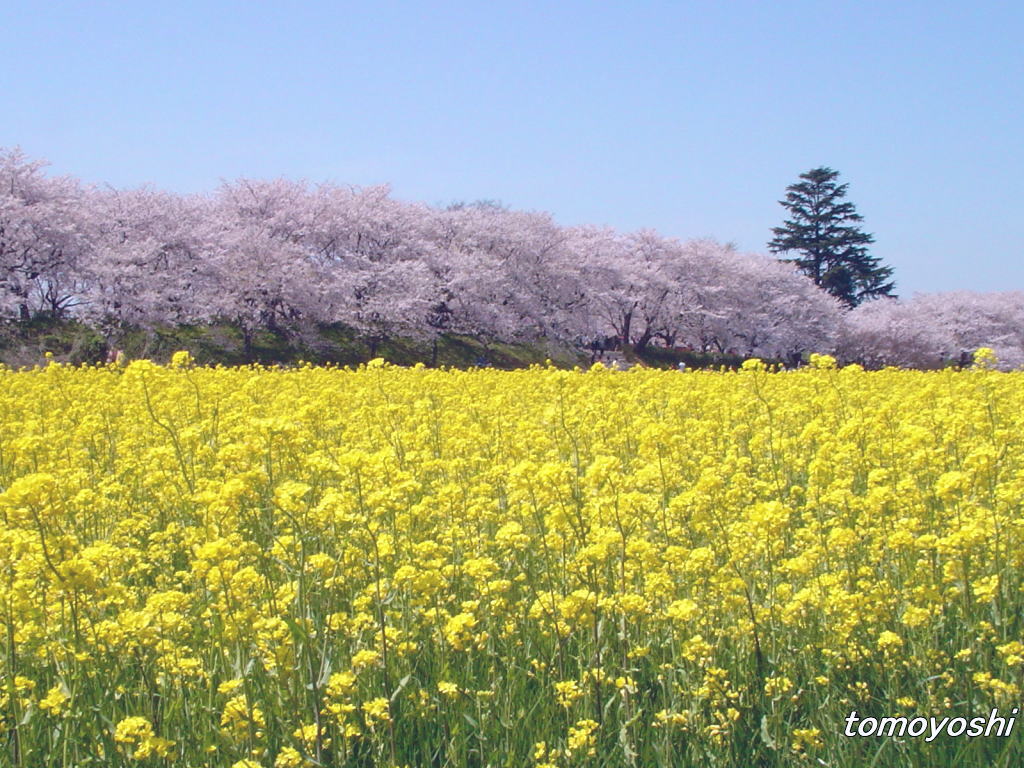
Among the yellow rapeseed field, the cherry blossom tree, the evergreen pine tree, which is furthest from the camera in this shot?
the evergreen pine tree

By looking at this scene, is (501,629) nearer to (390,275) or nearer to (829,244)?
(390,275)

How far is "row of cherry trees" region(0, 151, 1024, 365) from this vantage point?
108ft

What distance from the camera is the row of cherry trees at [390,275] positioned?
108 ft

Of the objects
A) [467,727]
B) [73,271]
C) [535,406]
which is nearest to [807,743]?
[467,727]

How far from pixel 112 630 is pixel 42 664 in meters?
0.69

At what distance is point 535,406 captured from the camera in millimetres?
11336

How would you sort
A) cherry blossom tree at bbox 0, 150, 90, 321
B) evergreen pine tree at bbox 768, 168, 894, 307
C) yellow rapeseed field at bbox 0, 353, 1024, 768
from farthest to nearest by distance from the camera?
evergreen pine tree at bbox 768, 168, 894, 307 → cherry blossom tree at bbox 0, 150, 90, 321 → yellow rapeseed field at bbox 0, 353, 1024, 768

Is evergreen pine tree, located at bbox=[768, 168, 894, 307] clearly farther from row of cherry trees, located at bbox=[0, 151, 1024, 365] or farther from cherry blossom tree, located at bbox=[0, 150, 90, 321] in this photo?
cherry blossom tree, located at bbox=[0, 150, 90, 321]

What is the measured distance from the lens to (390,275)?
125ft

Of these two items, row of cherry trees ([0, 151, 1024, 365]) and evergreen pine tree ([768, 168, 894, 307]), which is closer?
row of cherry trees ([0, 151, 1024, 365])

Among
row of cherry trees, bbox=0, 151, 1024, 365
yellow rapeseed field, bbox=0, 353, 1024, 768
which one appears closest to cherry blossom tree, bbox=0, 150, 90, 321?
row of cherry trees, bbox=0, 151, 1024, 365

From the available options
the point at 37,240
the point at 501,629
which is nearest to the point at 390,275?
the point at 37,240

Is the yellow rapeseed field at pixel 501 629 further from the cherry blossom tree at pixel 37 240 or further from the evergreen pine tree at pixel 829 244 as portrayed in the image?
the evergreen pine tree at pixel 829 244

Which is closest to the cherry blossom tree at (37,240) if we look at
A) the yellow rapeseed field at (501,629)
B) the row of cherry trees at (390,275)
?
the row of cherry trees at (390,275)
